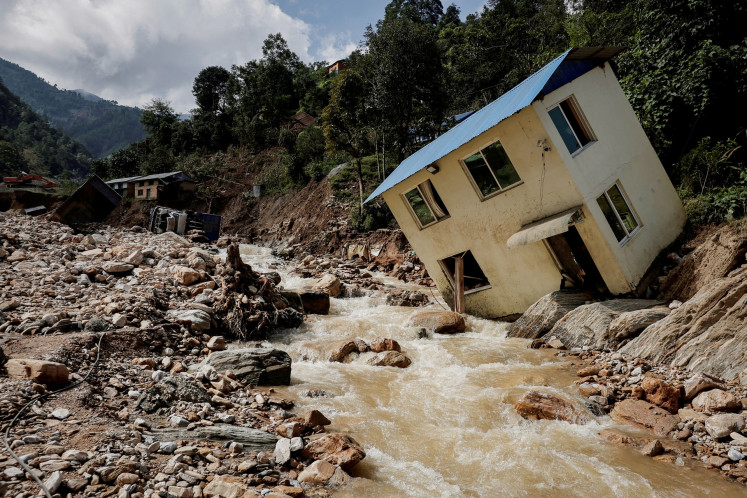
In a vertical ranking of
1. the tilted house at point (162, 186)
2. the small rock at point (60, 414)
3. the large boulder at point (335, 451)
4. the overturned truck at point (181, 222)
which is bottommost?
the large boulder at point (335, 451)

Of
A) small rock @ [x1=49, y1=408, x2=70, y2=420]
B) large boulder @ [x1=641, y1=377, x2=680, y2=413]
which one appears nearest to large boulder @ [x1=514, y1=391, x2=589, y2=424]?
large boulder @ [x1=641, y1=377, x2=680, y2=413]

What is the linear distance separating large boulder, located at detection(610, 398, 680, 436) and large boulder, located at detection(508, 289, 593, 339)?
3558 mm

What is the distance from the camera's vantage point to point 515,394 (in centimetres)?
618

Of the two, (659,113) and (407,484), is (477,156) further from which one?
(407,484)

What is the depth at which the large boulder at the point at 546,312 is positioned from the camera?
910 cm

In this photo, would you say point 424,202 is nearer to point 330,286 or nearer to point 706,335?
point 330,286

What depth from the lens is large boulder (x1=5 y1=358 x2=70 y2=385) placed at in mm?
4863

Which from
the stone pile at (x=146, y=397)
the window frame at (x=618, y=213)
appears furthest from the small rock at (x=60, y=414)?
→ the window frame at (x=618, y=213)

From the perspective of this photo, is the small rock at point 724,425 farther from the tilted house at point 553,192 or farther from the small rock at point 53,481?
the small rock at point 53,481

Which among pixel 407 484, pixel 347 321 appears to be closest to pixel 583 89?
pixel 347 321

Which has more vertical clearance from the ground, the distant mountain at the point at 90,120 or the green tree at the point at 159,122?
the distant mountain at the point at 90,120

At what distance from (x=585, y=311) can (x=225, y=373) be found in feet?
24.6

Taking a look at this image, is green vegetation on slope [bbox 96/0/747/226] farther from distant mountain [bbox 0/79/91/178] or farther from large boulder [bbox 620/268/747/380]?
distant mountain [bbox 0/79/91/178]

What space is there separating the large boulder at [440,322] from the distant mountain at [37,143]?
76.6m
